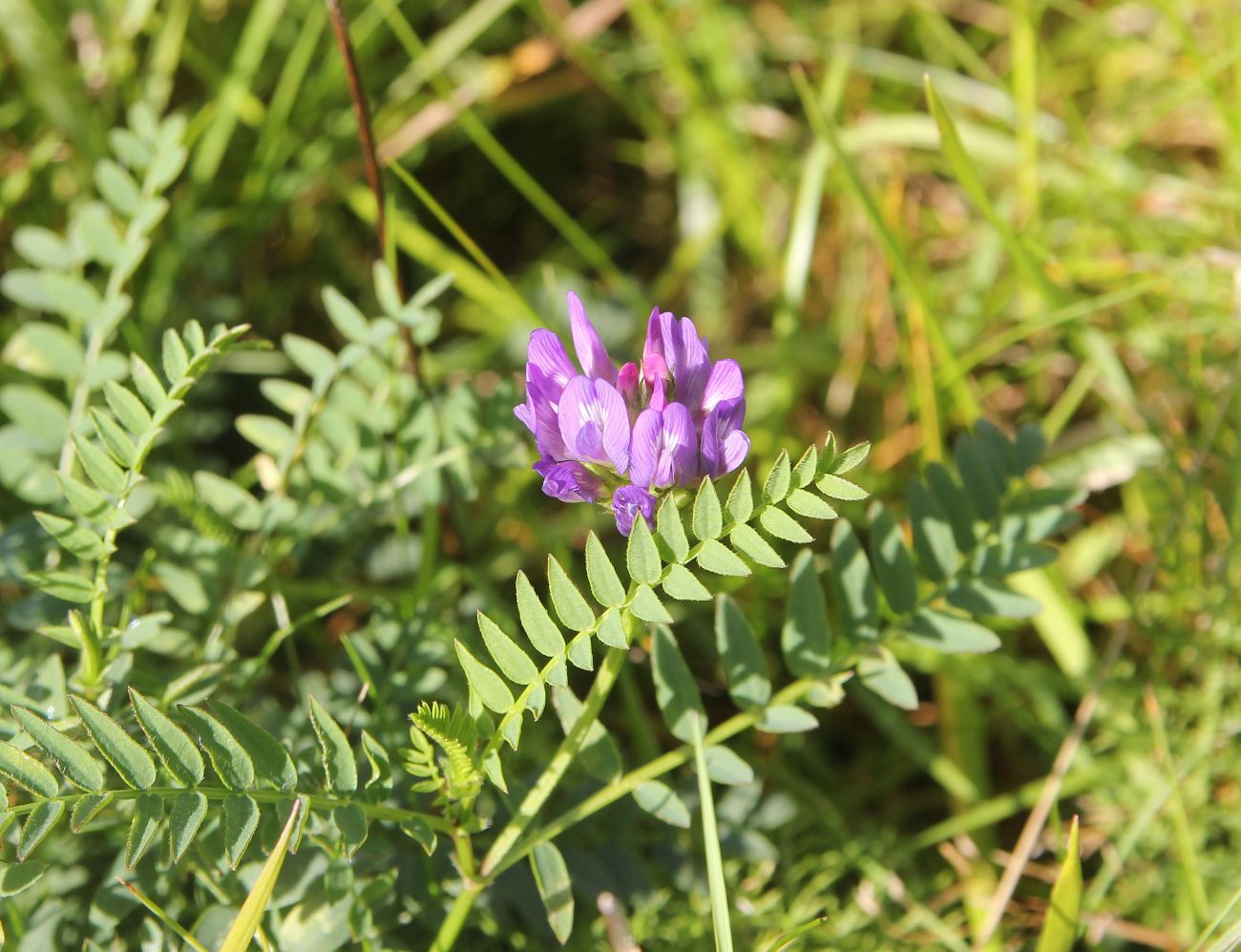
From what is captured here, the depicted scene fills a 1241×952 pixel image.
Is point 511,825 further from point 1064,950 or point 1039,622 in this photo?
point 1039,622

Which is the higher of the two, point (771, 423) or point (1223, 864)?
point (771, 423)

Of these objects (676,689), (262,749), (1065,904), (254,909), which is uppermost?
(262,749)

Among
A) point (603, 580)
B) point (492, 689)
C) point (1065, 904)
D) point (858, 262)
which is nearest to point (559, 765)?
point (492, 689)

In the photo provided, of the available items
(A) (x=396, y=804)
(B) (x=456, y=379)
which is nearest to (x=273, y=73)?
(B) (x=456, y=379)

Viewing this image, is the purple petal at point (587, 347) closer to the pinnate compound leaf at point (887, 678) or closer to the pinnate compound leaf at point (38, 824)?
the pinnate compound leaf at point (887, 678)

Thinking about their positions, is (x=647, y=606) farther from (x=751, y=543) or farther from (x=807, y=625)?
(x=807, y=625)
